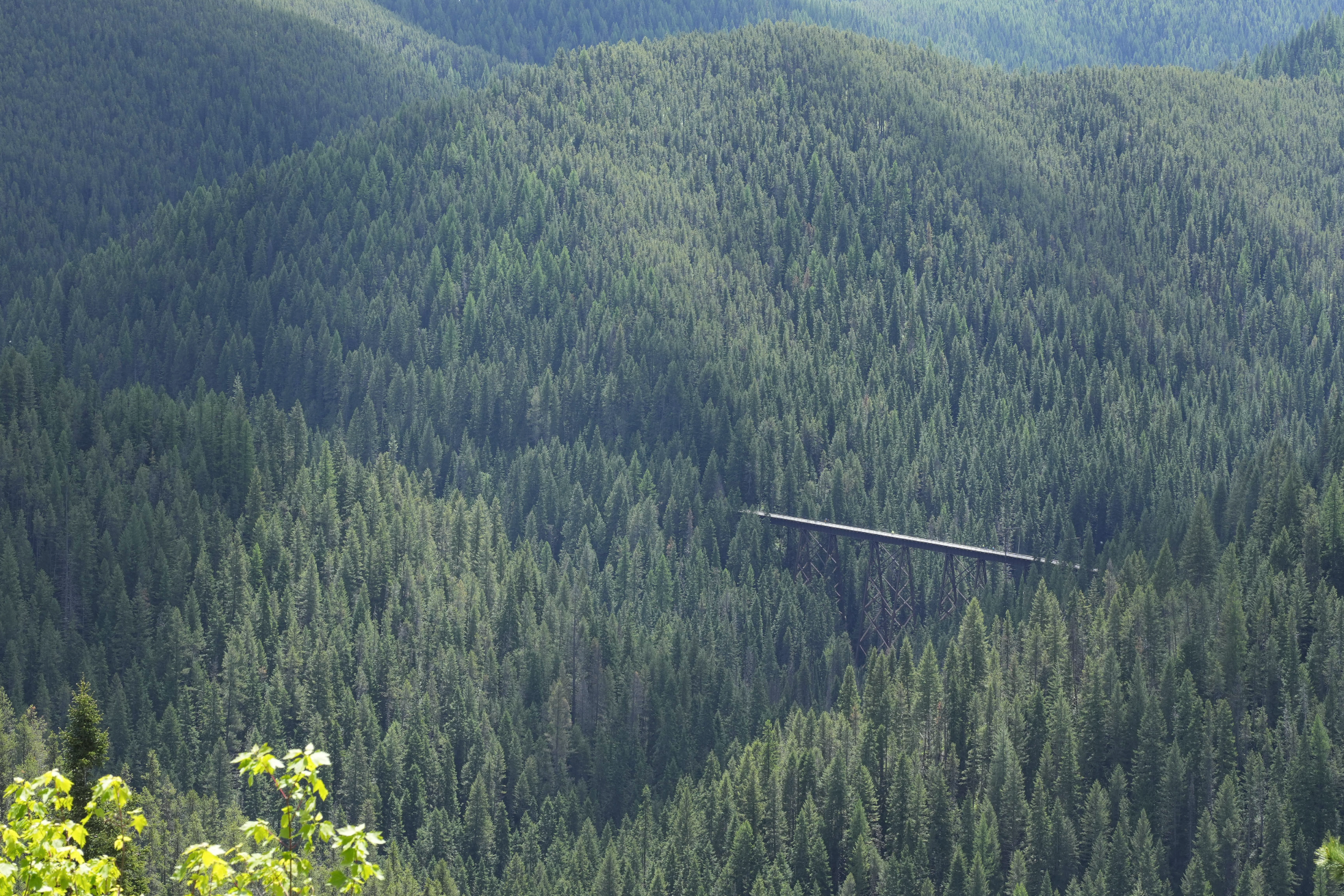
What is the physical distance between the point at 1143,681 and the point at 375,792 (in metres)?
65.7

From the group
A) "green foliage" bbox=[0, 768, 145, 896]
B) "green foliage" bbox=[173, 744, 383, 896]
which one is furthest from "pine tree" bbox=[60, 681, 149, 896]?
"green foliage" bbox=[173, 744, 383, 896]

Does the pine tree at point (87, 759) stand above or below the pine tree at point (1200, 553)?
above

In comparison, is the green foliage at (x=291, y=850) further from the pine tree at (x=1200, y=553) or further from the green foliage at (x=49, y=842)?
the pine tree at (x=1200, y=553)

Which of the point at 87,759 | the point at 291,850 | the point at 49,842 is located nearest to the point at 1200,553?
the point at 87,759

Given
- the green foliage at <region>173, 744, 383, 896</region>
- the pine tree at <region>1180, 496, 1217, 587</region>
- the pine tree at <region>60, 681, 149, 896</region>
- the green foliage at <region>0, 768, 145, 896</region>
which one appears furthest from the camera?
the pine tree at <region>1180, 496, 1217, 587</region>

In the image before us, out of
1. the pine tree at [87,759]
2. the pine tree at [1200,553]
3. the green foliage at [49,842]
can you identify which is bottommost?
the pine tree at [1200,553]

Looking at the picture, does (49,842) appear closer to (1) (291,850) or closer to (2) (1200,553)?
(1) (291,850)

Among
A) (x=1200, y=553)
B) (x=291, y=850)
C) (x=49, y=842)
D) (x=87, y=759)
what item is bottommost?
(x=1200, y=553)

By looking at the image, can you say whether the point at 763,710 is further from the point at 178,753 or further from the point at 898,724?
the point at 178,753

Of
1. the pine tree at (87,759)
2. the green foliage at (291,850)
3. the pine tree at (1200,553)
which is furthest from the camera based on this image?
the pine tree at (1200,553)

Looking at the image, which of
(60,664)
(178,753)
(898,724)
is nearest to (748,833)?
(898,724)

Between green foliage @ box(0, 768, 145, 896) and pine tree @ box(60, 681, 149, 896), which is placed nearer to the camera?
green foliage @ box(0, 768, 145, 896)

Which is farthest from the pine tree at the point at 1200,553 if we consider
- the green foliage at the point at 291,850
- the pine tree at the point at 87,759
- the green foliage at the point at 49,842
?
the green foliage at the point at 49,842

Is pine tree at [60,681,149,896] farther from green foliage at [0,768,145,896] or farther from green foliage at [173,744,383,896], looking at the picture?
green foliage at [173,744,383,896]
